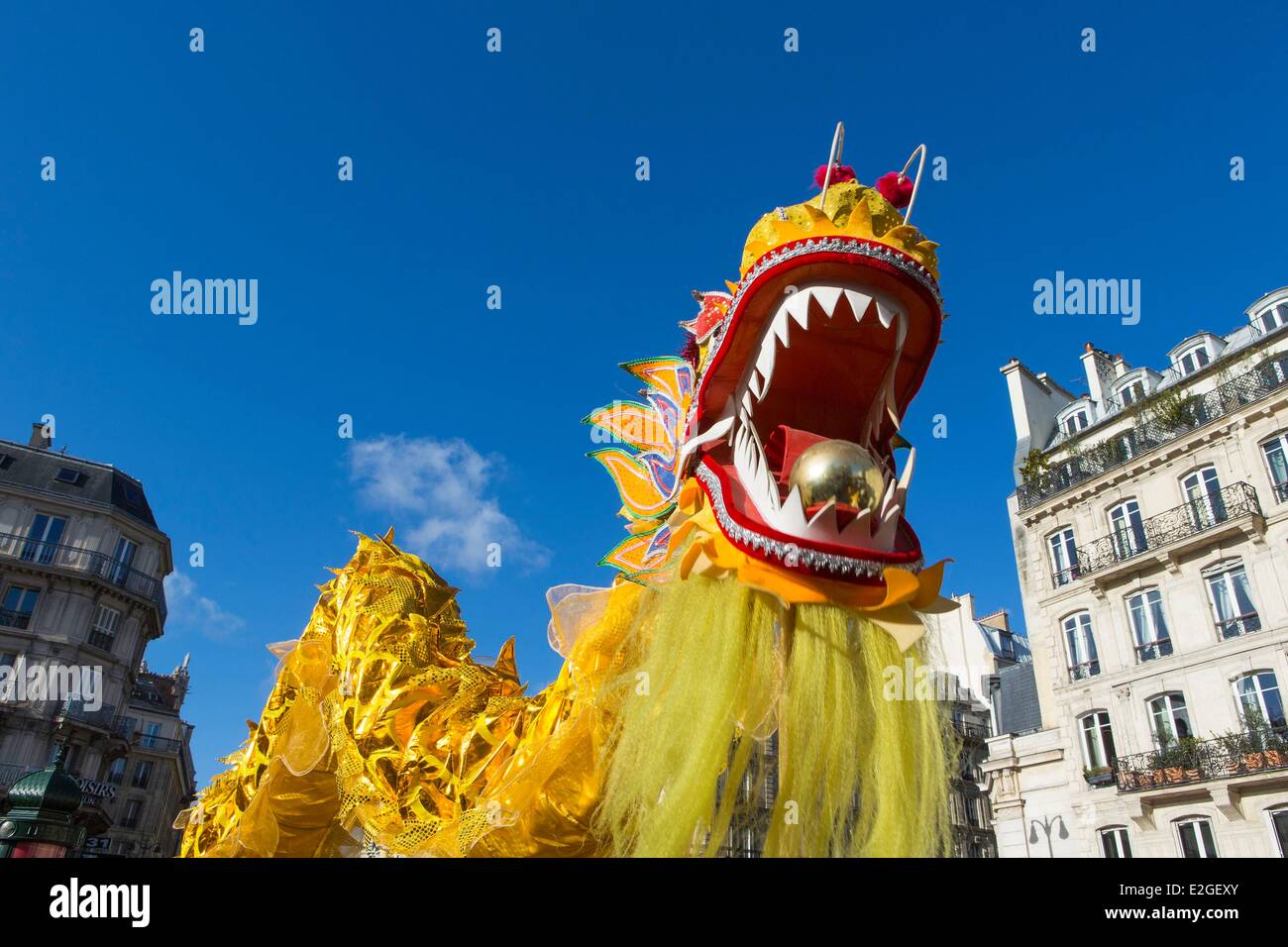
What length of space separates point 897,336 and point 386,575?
3.67m

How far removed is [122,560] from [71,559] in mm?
1660

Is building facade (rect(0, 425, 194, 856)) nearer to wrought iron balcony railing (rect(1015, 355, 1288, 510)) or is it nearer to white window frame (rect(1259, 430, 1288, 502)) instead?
wrought iron balcony railing (rect(1015, 355, 1288, 510))

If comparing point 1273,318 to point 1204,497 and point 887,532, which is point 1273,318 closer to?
point 1204,497

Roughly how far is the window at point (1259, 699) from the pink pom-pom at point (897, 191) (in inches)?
641

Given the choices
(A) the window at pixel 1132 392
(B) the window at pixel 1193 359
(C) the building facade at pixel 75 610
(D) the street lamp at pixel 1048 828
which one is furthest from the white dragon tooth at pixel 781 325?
(C) the building facade at pixel 75 610

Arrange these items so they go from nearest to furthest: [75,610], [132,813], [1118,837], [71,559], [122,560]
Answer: [1118,837], [75,610], [71,559], [122,560], [132,813]

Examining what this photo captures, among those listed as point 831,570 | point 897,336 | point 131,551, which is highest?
point 131,551

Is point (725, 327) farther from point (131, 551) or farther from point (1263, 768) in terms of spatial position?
point (131, 551)

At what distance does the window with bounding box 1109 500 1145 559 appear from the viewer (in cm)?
1786

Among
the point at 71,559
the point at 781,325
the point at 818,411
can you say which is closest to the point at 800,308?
the point at 781,325

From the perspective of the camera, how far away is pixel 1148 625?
17.2 m
